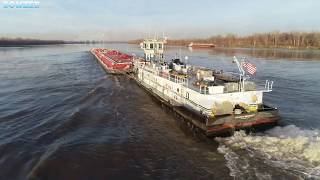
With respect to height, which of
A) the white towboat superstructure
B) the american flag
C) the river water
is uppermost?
the american flag

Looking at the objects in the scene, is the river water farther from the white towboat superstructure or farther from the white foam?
the white towboat superstructure

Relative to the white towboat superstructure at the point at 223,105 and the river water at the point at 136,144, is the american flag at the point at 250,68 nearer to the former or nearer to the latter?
the white towboat superstructure at the point at 223,105

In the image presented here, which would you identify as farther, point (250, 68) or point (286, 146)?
point (250, 68)

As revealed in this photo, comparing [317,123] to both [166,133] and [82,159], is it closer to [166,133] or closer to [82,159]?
[166,133]

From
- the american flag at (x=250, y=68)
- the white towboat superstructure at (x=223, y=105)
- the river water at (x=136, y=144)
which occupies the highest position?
the american flag at (x=250, y=68)

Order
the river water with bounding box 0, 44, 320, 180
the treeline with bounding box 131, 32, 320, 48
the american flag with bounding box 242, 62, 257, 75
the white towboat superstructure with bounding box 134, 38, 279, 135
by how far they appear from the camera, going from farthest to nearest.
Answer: the treeline with bounding box 131, 32, 320, 48 → the american flag with bounding box 242, 62, 257, 75 → the white towboat superstructure with bounding box 134, 38, 279, 135 → the river water with bounding box 0, 44, 320, 180

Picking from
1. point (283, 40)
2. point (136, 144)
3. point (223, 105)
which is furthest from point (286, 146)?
point (283, 40)

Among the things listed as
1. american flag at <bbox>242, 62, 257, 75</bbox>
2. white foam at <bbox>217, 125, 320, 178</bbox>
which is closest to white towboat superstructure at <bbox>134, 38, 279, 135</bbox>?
american flag at <bbox>242, 62, 257, 75</bbox>

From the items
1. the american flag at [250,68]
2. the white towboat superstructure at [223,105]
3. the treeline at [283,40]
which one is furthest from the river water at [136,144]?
the treeline at [283,40]

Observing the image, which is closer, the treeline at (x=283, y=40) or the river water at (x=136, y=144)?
the river water at (x=136, y=144)

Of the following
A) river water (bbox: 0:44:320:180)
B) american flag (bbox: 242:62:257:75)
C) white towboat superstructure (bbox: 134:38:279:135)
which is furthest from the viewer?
american flag (bbox: 242:62:257:75)

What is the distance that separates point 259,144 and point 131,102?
52.9ft

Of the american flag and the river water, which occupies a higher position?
the american flag

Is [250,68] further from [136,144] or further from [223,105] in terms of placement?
[136,144]
